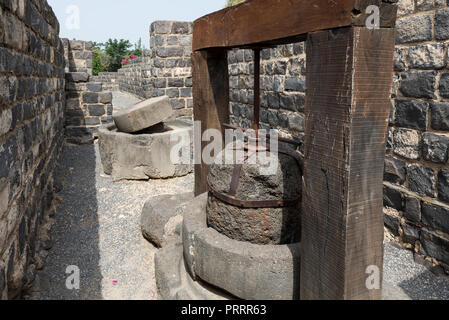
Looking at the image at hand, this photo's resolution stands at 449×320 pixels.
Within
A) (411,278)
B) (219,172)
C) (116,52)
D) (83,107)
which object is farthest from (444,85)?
(116,52)

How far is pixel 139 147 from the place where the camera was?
16.8 feet

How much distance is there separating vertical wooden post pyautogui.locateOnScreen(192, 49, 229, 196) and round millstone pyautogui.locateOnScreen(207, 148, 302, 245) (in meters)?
0.76

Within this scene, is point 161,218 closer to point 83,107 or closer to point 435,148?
point 435,148

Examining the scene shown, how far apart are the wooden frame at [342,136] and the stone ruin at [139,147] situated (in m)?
3.49

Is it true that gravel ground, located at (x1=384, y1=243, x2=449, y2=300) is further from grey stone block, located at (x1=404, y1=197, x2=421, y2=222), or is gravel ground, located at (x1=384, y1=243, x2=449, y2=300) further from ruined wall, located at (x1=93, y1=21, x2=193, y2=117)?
ruined wall, located at (x1=93, y1=21, x2=193, y2=117)

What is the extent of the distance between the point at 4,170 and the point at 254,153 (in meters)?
1.49

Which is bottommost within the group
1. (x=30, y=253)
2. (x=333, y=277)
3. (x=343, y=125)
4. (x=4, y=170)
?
(x=30, y=253)

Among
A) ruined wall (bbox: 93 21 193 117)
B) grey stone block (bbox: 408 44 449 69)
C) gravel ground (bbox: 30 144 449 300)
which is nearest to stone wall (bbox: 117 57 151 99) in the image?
ruined wall (bbox: 93 21 193 117)

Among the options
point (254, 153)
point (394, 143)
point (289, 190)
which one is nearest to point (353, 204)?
point (289, 190)

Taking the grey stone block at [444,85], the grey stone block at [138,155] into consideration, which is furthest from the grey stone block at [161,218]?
the grey stone block at [444,85]

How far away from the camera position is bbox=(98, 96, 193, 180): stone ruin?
512 cm

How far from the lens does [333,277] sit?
1.69 meters

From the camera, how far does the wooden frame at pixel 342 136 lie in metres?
1.53
